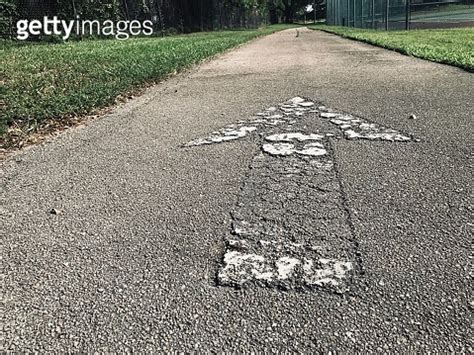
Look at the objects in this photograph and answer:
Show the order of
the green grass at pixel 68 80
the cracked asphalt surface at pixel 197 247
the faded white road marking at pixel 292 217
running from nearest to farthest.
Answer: the cracked asphalt surface at pixel 197 247
the faded white road marking at pixel 292 217
the green grass at pixel 68 80

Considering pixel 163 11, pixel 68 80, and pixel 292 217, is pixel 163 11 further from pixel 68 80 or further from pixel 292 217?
pixel 292 217

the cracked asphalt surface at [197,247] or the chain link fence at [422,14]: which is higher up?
the chain link fence at [422,14]

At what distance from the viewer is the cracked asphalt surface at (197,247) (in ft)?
3.90

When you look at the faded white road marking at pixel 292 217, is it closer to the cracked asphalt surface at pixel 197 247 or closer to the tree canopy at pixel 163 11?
the cracked asphalt surface at pixel 197 247

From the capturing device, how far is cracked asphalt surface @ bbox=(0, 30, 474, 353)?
119cm

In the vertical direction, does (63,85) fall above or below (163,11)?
below

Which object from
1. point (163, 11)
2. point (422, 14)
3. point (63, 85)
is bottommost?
point (63, 85)

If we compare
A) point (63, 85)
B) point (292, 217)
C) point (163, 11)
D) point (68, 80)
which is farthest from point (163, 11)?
point (292, 217)

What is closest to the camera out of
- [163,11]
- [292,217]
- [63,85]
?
[292,217]

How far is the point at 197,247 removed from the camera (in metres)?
1.62

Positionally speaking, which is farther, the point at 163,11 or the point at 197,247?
the point at 163,11

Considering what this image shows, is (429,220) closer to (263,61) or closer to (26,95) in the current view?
(26,95)

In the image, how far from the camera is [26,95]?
13.0ft

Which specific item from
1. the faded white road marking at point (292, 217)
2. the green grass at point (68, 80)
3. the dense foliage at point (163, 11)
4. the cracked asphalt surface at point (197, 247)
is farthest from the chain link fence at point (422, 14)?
the cracked asphalt surface at point (197, 247)
